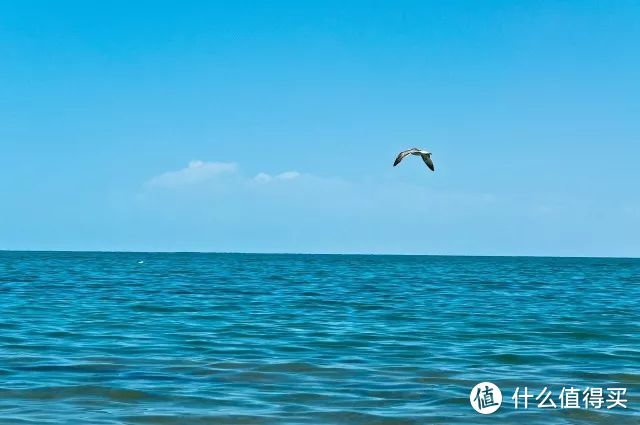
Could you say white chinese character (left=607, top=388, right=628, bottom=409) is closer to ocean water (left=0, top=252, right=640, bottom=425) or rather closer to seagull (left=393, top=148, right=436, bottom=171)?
ocean water (left=0, top=252, right=640, bottom=425)

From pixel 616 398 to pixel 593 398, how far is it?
46 cm

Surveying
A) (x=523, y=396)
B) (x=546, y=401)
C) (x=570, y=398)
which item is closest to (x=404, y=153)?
(x=523, y=396)

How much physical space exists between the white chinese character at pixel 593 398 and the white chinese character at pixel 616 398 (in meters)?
0.17

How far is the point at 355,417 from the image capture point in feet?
45.1

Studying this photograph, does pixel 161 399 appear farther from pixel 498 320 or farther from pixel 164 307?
pixel 164 307

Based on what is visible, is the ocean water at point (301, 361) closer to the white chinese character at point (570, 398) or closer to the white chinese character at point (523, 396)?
the white chinese character at point (523, 396)

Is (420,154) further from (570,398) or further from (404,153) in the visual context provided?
(570,398)


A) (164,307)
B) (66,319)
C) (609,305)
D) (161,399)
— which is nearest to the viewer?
(161,399)

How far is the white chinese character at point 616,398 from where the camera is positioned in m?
14.9

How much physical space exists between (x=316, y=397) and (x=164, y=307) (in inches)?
776

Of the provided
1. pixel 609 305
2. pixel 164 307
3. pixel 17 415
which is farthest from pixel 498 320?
pixel 17 415

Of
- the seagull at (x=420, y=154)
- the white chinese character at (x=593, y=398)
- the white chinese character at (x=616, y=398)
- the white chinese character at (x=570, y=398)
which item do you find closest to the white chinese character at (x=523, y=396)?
the white chinese character at (x=570, y=398)

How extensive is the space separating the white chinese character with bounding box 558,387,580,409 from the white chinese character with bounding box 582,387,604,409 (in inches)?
5.0

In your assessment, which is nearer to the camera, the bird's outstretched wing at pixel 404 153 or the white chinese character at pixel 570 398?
the white chinese character at pixel 570 398
